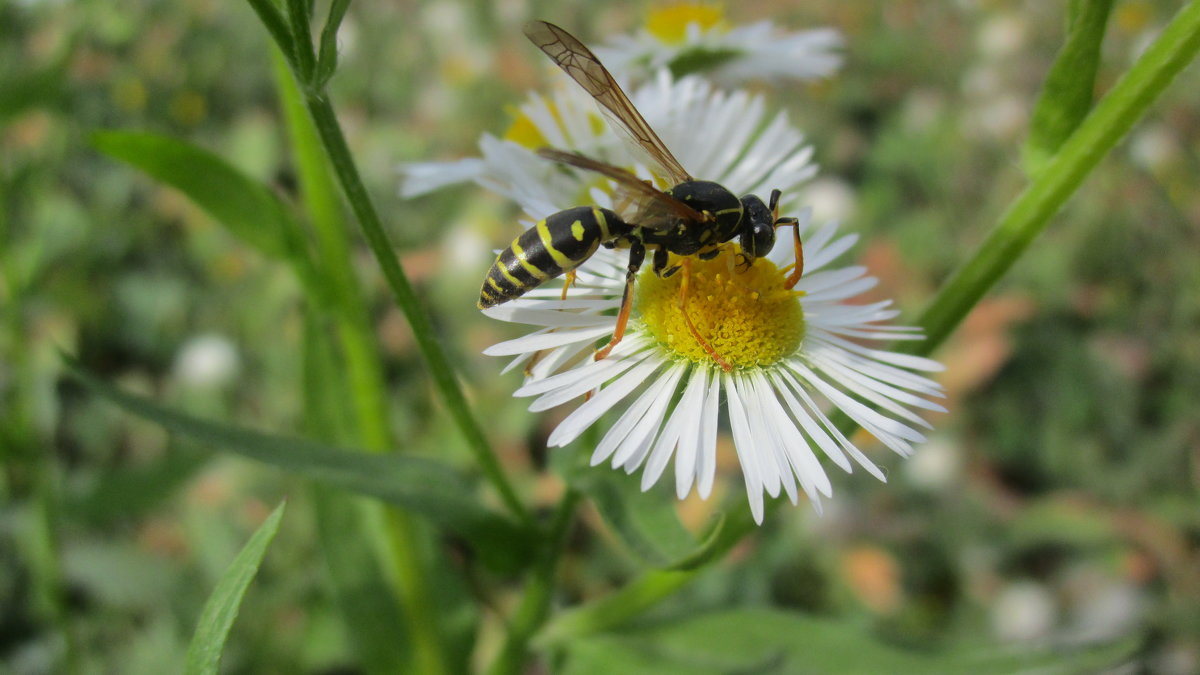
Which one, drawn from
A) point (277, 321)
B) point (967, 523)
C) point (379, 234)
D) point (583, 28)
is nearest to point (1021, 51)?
point (583, 28)

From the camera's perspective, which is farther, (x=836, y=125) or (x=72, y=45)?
(x=836, y=125)

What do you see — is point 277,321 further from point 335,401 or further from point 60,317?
point 335,401

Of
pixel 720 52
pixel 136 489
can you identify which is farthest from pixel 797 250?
pixel 136 489

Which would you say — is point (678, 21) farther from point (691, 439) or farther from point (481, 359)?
point (481, 359)

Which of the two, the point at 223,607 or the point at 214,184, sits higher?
the point at 214,184

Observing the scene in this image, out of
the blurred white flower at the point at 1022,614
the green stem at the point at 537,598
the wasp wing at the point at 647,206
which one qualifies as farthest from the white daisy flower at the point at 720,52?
the blurred white flower at the point at 1022,614

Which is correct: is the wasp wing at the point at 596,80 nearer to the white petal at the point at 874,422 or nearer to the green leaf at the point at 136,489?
the white petal at the point at 874,422
